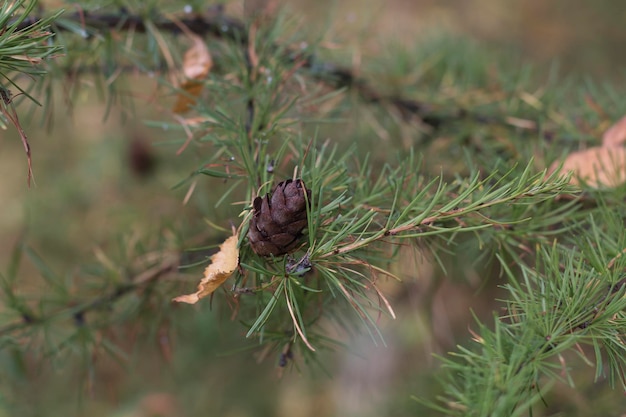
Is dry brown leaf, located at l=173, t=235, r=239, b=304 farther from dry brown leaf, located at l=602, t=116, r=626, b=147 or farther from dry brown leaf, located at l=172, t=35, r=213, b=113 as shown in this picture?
dry brown leaf, located at l=602, t=116, r=626, b=147

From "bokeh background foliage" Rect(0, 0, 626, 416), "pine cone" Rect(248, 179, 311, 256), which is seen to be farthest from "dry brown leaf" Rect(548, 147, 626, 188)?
"pine cone" Rect(248, 179, 311, 256)

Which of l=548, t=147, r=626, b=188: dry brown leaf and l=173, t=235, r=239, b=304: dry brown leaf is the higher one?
l=173, t=235, r=239, b=304: dry brown leaf

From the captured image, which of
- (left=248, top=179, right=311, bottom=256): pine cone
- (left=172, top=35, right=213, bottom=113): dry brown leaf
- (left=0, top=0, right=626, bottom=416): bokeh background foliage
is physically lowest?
(left=0, top=0, right=626, bottom=416): bokeh background foliage

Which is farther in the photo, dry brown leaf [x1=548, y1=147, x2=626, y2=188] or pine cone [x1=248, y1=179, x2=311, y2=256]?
dry brown leaf [x1=548, y1=147, x2=626, y2=188]

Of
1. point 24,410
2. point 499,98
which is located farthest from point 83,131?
point 499,98

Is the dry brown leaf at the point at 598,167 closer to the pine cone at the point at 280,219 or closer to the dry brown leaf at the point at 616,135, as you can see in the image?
the dry brown leaf at the point at 616,135

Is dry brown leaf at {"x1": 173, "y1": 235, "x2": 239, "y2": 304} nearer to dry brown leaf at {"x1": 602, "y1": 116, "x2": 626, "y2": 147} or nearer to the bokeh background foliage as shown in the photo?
the bokeh background foliage

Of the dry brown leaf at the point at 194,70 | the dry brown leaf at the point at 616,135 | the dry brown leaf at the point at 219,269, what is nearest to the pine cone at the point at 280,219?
the dry brown leaf at the point at 219,269

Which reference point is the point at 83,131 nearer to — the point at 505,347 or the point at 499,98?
the point at 499,98
